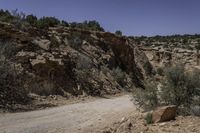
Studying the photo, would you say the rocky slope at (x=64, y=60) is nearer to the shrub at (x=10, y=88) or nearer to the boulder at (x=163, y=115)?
the shrub at (x=10, y=88)

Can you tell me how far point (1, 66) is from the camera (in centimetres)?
1966

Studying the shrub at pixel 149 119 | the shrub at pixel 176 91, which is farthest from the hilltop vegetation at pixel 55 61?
the shrub at pixel 149 119

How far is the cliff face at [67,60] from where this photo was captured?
2336cm

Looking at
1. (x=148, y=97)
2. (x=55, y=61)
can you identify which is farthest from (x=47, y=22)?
(x=148, y=97)

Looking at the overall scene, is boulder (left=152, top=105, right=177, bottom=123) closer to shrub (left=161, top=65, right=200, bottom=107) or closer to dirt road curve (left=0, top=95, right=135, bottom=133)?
dirt road curve (left=0, top=95, right=135, bottom=133)

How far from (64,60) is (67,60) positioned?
0.51 metres

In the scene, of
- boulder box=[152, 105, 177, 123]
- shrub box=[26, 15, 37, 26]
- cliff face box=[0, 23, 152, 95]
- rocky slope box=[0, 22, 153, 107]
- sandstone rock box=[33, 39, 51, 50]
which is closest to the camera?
boulder box=[152, 105, 177, 123]

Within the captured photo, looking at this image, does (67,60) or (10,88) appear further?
(67,60)

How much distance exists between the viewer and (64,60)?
27703 millimetres

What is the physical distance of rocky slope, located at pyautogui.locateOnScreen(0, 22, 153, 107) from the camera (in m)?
22.9

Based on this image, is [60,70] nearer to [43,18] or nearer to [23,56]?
[23,56]

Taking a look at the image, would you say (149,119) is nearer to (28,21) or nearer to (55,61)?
(55,61)

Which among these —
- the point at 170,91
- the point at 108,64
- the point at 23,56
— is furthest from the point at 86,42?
the point at 170,91

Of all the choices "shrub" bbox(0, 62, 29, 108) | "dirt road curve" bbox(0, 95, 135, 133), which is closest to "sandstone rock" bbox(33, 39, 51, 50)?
"shrub" bbox(0, 62, 29, 108)
